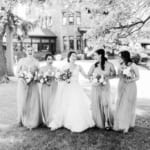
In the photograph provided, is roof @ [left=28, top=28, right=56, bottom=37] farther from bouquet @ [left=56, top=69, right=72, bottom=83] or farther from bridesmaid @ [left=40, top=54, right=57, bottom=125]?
bouquet @ [left=56, top=69, right=72, bottom=83]

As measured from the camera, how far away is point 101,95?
6340mm

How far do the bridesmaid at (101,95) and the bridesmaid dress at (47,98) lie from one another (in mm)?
1142

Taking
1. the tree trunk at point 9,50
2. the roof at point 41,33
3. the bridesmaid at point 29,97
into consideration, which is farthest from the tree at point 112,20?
the roof at point 41,33

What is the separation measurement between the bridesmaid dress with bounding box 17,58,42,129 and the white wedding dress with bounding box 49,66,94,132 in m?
0.46

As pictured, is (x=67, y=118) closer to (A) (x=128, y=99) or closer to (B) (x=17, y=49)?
(A) (x=128, y=99)

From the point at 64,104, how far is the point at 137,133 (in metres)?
2.09

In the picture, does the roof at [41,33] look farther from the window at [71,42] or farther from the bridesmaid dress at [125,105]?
the bridesmaid dress at [125,105]

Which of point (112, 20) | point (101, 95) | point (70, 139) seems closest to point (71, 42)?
point (112, 20)

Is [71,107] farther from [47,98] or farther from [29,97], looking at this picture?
[29,97]

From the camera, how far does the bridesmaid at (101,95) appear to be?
20.5 ft

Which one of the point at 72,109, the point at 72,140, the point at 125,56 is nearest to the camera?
the point at 72,140

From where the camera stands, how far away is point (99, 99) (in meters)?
6.36

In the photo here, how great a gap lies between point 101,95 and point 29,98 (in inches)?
79.0

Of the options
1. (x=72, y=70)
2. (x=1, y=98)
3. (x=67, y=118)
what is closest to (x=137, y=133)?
(x=67, y=118)
